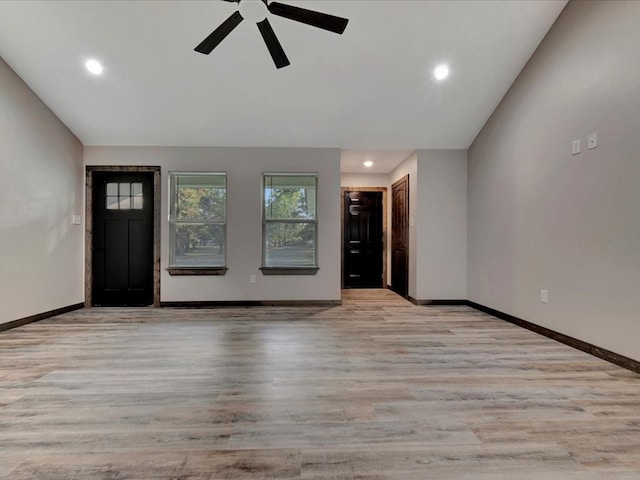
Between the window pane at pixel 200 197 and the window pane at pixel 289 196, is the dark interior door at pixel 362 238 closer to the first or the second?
the window pane at pixel 289 196

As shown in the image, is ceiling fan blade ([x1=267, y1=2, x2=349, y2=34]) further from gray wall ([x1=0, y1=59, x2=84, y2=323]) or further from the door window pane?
the door window pane

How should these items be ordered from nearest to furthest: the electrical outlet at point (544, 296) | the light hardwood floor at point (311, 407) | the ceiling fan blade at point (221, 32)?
1. the light hardwood floor at point (311, 407)
2. the ceiling fan blade at point (221, 32)
3. the electrical outlet at point (544, 296)

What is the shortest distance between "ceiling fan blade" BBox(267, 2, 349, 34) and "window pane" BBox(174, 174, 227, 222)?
303 cm

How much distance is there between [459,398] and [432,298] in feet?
10.5

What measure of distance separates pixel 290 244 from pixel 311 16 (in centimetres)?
326

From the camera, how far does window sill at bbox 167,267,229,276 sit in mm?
5020

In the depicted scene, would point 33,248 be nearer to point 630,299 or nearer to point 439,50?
point 439,50

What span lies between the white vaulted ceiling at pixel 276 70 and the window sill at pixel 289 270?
6.36ft

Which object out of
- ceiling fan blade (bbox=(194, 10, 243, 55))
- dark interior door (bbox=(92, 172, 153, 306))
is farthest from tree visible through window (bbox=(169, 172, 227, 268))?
ceiling fan blade (bbox=(194, 10, 243, 55))

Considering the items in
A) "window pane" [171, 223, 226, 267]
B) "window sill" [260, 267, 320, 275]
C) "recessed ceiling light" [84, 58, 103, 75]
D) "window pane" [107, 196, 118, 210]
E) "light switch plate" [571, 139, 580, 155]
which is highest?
"recessed ceiling light" [84, 58, 103, 75]

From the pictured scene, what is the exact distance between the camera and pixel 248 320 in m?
4.19

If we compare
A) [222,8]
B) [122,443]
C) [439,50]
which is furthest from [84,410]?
[439,50]

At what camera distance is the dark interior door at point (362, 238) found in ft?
23.5

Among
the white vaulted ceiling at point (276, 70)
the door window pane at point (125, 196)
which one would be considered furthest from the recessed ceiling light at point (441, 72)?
the door window pane at point (125, 196)
